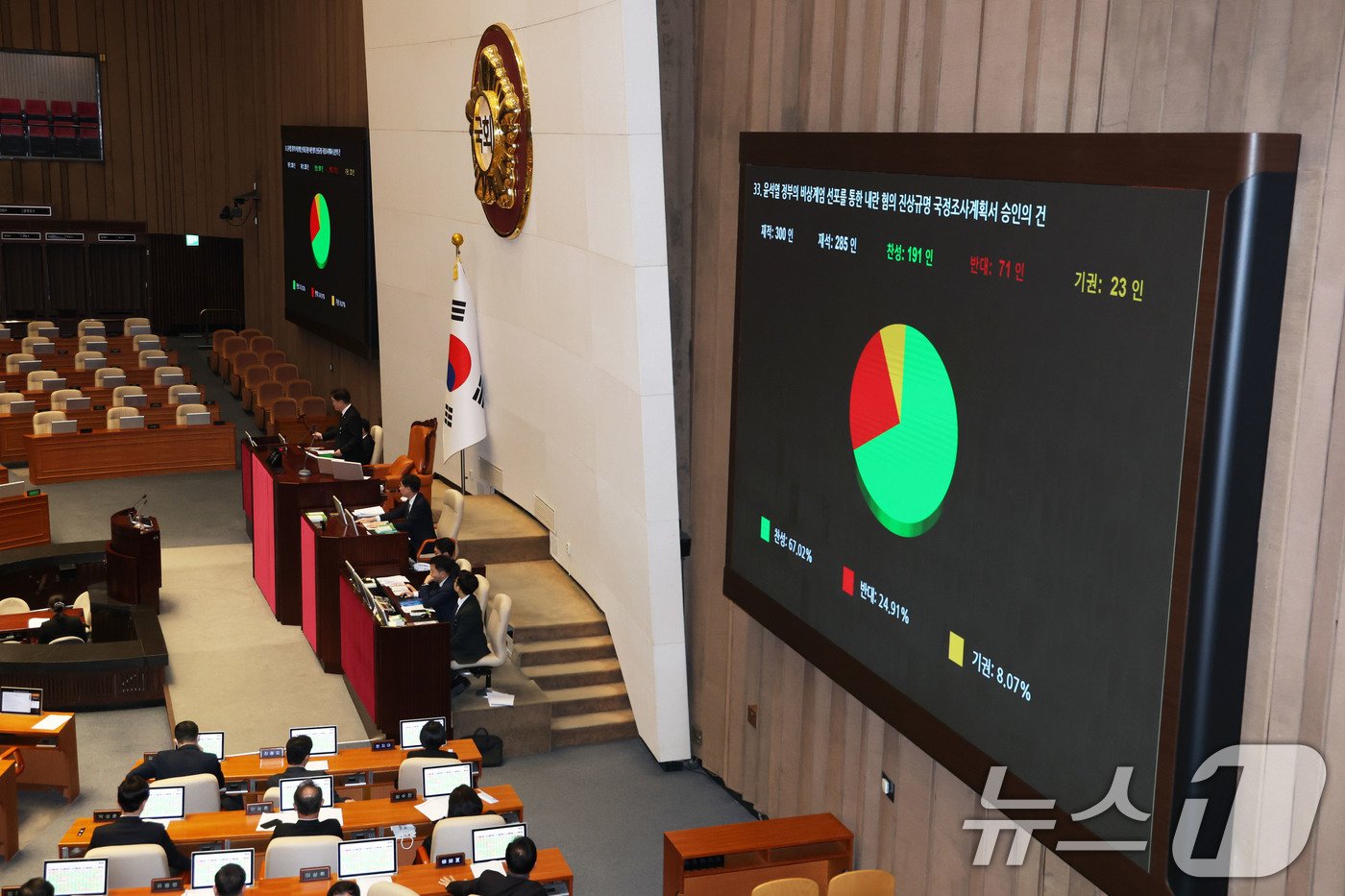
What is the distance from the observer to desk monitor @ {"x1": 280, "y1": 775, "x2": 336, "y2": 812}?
7191mm

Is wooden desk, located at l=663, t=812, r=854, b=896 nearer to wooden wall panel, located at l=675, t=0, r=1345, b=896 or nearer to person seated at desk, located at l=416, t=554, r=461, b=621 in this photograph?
wooden wall panel, located at l=675, t=0, r=1345, b=896

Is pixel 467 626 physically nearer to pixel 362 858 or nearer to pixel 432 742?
pixel 432 742

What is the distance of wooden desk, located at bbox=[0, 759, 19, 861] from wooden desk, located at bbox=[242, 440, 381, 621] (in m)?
3.56

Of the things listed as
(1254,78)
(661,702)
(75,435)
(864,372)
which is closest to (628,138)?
(864,372)

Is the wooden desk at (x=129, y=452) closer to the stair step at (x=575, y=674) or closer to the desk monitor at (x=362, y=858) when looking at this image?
the stair step at (x=575, y=674)

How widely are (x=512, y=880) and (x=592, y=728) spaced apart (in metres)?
3.52

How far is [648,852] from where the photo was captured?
8.02 meters

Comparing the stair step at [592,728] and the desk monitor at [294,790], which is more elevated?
the desk monitor at [294,790]

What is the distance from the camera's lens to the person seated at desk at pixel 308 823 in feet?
22.0

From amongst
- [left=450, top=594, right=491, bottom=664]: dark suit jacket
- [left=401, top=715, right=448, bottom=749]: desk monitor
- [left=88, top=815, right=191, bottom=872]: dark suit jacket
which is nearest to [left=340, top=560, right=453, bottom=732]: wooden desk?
[left=450, top=594, right=491, bottom=664]: dark suit jacket

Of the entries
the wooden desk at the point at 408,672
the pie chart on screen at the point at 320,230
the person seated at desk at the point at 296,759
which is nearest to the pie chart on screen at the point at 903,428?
the person seated at desk at the point at 296,759

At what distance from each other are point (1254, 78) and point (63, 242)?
22.1 m

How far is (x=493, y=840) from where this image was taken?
6684mm

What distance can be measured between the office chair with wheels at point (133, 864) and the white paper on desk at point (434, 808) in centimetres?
132
